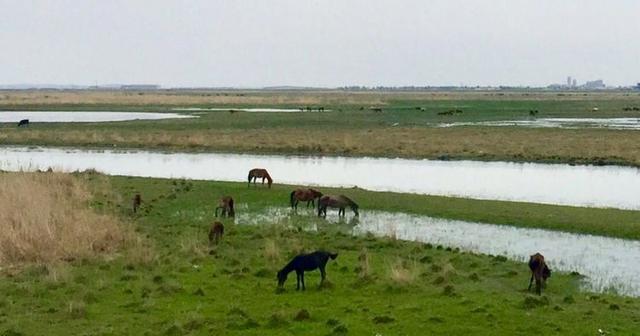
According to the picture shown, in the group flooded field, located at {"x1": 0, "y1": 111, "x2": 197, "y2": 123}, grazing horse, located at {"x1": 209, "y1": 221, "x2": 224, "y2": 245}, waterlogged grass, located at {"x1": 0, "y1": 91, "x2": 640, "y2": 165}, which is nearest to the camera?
grazing horse, located at {"x1": 209, "y1": 221, "x2": 224, "y2": 245}

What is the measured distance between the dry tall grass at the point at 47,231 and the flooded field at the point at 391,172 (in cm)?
1629

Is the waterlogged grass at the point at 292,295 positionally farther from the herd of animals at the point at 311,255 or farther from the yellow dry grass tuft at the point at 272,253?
the herd of animals at the point at 311,255

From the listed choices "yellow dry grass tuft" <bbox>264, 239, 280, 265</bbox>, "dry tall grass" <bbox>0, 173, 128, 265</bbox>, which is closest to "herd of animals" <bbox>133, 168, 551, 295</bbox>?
"yellow dry grass tuft" <bbox>264, 239, 280, 265</bbox>

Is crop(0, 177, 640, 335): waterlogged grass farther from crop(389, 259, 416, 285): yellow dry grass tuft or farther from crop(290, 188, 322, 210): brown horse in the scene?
crop(290, 188, 322, 210): brown horse

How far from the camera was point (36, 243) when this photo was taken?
698 inches

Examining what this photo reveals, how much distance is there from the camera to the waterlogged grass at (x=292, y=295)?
1260 cm

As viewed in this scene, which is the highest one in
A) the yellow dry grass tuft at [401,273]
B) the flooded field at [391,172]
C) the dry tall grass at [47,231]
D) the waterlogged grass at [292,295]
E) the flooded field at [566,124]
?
the flooded field at [566,124]

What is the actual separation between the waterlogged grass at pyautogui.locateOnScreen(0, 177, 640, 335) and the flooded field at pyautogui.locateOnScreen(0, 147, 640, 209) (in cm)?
1393

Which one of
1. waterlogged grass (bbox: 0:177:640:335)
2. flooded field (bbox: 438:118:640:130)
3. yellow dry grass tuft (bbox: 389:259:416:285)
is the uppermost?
flooded field (bbox: 438:118:640:130)

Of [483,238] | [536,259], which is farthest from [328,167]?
[536,259]

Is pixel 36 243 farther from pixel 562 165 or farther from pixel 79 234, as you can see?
pixel 562 165

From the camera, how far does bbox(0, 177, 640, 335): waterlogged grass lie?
41.3ft

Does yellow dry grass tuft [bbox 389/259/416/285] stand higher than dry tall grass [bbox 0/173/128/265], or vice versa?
dry tall grass [bbox 0/173/128/265]

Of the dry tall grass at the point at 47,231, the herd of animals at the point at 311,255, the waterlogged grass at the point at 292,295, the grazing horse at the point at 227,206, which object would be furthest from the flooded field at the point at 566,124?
the dry tall grass at the point at 47,231
